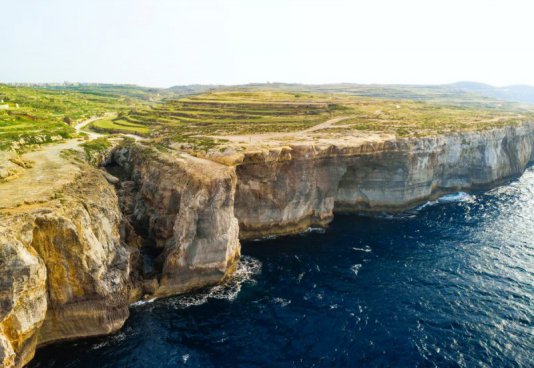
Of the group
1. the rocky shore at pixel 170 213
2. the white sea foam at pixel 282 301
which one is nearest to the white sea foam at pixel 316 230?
the rocky shore at pixel 170 213

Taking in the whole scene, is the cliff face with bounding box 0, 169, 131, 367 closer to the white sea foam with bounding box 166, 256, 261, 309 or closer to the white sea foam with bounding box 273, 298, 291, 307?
the white sea foam with bounding box 166, 256, 261, 309

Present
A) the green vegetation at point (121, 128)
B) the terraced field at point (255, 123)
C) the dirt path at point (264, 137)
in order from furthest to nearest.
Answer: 1. the green vegetation at point (121, 128)
2. the terraced field at point (255, 123)
3. the dirt path at point (264, 137)

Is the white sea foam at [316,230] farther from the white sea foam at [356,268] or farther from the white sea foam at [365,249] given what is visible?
the white sea foam at [356,268]

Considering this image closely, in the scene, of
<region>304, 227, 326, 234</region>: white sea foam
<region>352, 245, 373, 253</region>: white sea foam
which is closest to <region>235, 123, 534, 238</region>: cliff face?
<region>304, 227, 326, 234</region>: white sea foam

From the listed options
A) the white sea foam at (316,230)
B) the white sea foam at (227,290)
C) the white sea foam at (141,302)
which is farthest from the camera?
the white sea foam at (316,230)

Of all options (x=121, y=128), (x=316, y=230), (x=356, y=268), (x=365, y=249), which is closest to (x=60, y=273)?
(x=356, y=268)

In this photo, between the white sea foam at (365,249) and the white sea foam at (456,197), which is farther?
the white sea foam at (456,197)
